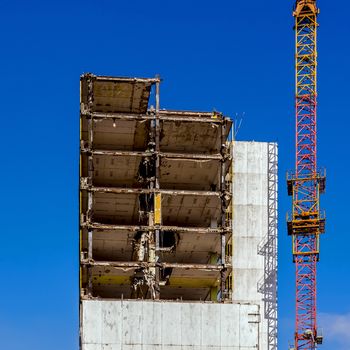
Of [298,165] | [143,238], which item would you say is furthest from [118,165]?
[298,165]

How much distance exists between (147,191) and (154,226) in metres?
3.61

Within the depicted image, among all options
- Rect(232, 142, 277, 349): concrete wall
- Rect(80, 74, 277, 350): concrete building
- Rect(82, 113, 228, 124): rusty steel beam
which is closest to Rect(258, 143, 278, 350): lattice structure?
Rect(232, 142, 277, 349): concrete wall

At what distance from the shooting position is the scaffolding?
12675 cm

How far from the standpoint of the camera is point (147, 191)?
127m

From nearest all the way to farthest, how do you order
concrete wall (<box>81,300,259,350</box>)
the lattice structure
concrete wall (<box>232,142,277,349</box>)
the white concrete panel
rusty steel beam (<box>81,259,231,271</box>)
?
the white concrete panel
concrete wall (<box>81,300,259,350</box>)
rusty steel beam (<box>81,259,231,271</box>)
concrete wall (<box>232,142,277,349</box>)
the lattice structure

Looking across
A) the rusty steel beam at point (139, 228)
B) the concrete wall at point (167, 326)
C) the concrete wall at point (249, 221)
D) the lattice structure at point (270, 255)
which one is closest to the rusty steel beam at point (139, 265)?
the rusty steel beam at point (139, 228)

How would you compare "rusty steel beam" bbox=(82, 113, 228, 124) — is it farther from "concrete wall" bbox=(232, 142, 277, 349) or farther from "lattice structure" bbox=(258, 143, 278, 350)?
"lattice structure" bbox=(258, 143, 278, 350)

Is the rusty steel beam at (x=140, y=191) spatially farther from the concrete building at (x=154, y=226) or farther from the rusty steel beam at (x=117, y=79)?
the rusty steel beam at (x=117, y=79)

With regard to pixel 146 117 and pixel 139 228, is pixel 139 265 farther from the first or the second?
pixel 146 117

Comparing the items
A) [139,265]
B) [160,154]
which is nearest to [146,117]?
[160,154]

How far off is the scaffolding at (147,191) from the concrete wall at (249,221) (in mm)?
7238

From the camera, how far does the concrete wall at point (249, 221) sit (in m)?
143

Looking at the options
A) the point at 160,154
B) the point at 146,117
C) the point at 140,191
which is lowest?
the point at 140,191

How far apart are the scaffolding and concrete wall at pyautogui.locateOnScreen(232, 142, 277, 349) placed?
724cm
